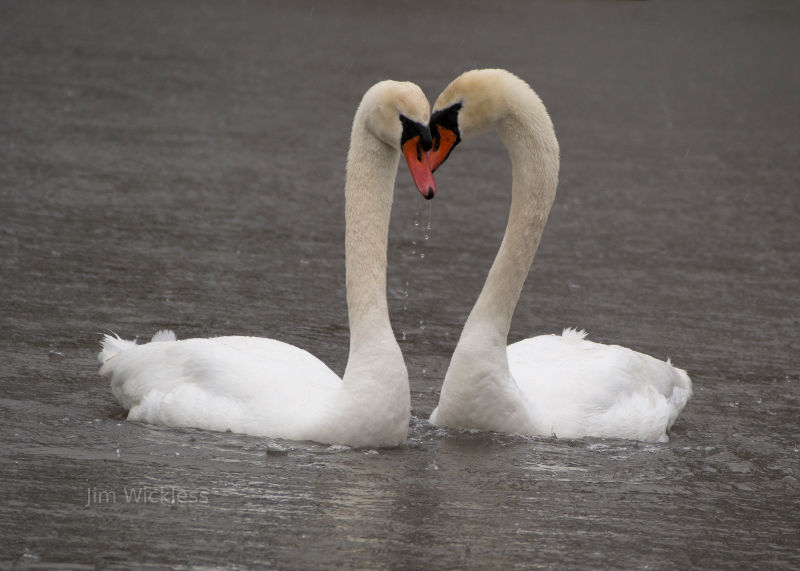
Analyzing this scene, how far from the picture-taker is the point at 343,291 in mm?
10242

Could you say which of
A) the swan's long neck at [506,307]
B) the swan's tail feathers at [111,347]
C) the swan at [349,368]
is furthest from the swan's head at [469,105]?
the swan's tail feathers at [111,347]

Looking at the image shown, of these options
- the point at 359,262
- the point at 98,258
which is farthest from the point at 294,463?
the point at 98,258

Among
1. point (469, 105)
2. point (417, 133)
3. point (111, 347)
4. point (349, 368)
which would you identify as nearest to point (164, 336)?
point (111, 347)

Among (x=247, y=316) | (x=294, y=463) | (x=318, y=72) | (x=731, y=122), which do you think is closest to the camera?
(x=294, y=463)

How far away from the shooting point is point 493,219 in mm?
13031

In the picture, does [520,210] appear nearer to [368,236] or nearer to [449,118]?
[449,118]

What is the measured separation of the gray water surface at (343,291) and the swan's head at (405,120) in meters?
1.38

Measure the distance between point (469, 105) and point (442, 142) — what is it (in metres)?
0.24

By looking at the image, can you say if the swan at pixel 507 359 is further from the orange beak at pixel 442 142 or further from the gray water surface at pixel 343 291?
the gray water surface at pixel 343 291

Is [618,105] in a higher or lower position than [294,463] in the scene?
higher

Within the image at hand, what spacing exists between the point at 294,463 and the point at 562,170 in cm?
953

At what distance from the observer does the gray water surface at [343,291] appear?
5.76 metres

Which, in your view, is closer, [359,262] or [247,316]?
[359,262]

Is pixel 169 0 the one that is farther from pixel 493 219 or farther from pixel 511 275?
pixel 511 275
